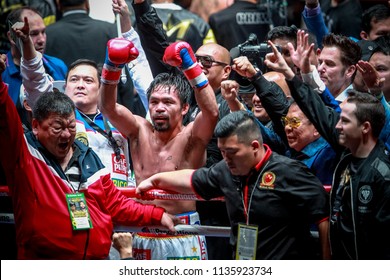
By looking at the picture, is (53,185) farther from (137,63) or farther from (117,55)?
(137,63)

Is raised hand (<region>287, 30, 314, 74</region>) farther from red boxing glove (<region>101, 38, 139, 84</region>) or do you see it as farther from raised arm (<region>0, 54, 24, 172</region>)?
raised arm (<region>0, 54, 24, 172</region>)

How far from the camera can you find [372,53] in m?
5.95

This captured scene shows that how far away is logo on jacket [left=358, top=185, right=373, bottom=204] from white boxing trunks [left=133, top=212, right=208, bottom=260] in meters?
1.38

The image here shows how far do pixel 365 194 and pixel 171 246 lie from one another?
1.57 meters

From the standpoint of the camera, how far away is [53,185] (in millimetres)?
5043

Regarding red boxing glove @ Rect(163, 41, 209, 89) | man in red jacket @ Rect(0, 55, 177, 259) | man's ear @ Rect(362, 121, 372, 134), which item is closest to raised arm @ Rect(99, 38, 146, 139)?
red boxing glove @ Rect(163, 41, 209, 89)

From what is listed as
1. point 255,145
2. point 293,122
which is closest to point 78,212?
point 255,145

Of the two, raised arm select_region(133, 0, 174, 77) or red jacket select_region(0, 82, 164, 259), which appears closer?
red jacket select_region(0, 82, 164, 259)

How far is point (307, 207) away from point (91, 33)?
3.17 meters

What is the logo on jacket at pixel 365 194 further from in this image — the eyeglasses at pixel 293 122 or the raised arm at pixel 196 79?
the raised arm at pixel 196 79

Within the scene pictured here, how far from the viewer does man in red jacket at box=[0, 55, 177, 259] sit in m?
5.00

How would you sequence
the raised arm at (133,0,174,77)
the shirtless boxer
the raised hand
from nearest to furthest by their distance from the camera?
the raised hand, the shirtless boxer, the raised arm at (133,0,174,77)

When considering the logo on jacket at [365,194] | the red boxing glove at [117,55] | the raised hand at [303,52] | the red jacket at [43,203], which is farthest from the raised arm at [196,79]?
the logo on jacket at [365,194]
